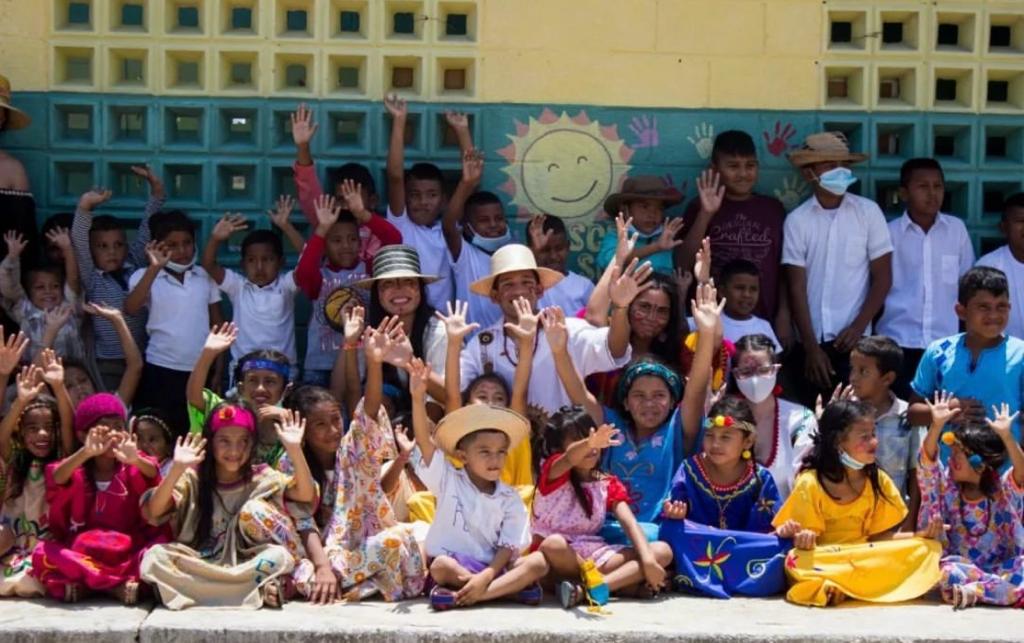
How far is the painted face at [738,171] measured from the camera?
25.9ft

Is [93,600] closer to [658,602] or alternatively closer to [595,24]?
[658,602]

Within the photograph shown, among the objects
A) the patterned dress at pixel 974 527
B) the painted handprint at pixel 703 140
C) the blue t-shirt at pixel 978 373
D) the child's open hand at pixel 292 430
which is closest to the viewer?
the child's open hand at pixel 292 430

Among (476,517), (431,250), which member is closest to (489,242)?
(431,250)

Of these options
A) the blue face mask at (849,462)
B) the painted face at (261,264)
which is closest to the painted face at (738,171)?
the blue face mask at (849,462)

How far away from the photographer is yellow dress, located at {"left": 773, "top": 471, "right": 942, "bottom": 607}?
6.42 metres

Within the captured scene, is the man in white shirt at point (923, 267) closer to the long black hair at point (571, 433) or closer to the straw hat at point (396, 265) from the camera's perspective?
the long black hair at point (571, 433)

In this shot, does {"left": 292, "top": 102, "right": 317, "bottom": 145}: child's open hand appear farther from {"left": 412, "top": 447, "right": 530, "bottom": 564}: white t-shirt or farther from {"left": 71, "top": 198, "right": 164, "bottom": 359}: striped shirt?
{"left": 412, "top": 447, "right": 530, "bottom": 564}: white t-shirt

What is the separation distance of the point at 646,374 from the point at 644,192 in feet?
4.39

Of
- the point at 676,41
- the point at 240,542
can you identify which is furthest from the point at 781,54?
the point at 240,542

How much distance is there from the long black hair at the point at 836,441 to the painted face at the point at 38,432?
3.29 meters

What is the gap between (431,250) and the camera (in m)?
7.96

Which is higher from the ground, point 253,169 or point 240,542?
point 253,169

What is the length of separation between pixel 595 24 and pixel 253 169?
199cm

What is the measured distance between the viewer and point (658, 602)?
6.43 metres
